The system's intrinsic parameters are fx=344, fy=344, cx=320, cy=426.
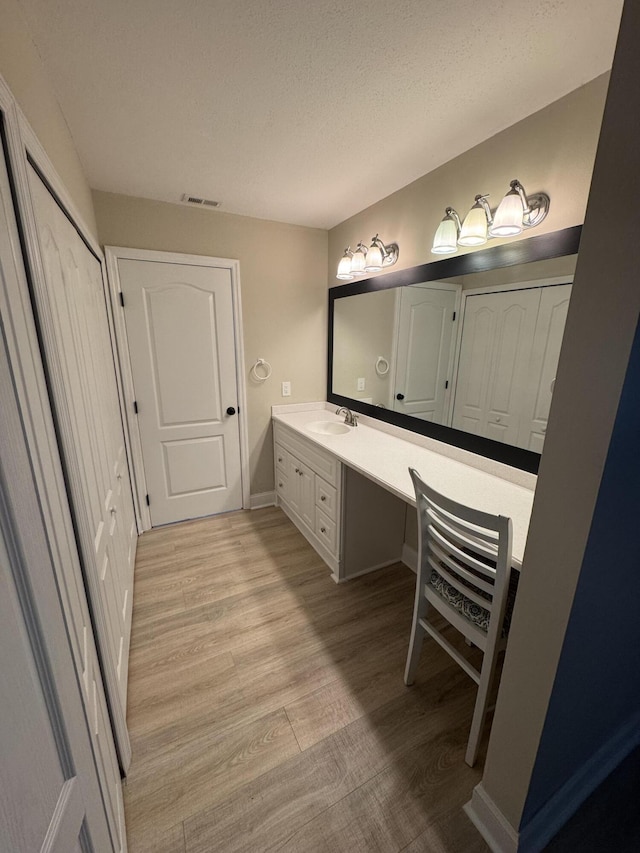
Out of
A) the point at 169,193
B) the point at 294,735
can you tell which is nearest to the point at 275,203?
the point at 169,193

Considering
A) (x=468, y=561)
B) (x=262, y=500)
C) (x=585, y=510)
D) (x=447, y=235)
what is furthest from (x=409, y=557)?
(x=447, y=235)

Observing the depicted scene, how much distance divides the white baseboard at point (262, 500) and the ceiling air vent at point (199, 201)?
231 cm

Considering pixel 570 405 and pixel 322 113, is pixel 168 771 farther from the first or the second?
pixel 322 113

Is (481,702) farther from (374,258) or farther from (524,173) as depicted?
(374,258)

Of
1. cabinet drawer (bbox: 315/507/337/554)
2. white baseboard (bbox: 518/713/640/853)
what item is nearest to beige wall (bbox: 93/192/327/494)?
cabinet drawer (bbox: 315/507/337/554)

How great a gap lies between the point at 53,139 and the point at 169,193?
1036 mm

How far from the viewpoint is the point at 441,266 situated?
1.92m

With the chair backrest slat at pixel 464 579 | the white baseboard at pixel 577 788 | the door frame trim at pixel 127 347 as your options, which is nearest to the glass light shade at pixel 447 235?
the chair backrest slat at pixel 464 579

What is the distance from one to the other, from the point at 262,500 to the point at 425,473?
184 cm

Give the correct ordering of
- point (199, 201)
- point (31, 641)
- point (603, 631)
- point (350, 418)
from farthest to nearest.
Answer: point (350, 418) → point (199, 201) → point (603, 631) → point (31, 641)

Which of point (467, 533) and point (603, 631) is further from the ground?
point (467, 533)

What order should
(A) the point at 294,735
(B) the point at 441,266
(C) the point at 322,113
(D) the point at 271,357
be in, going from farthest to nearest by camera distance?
1. (D) the point at 271,357
2. (B) the point at 441,266
3. (C) the point at 322,113
4. (A) the point at 294,735

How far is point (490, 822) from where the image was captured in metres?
1.06

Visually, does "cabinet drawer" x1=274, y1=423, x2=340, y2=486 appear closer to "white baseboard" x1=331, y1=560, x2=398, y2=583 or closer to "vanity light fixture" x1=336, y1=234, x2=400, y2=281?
"white baseboard" x1=331, y1=560, x2=398, y2=583
